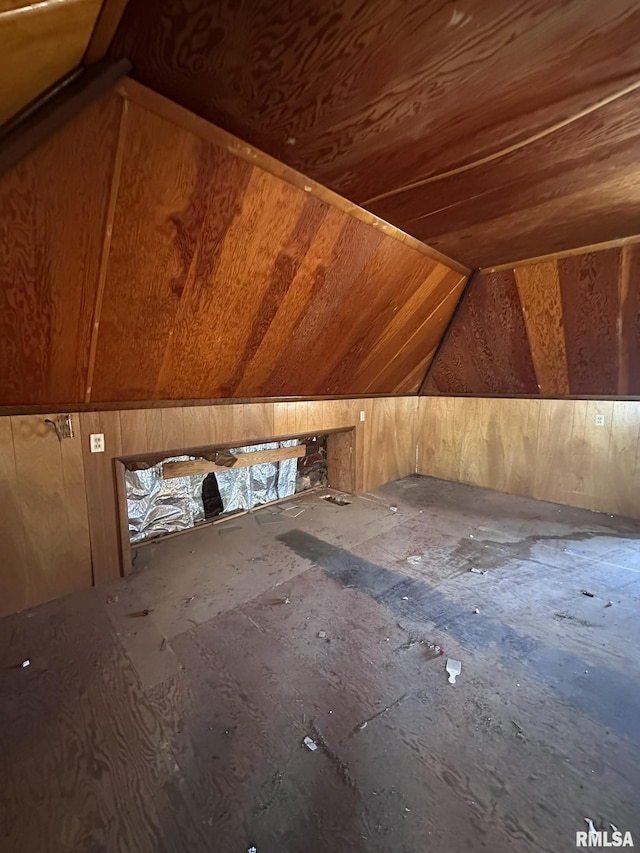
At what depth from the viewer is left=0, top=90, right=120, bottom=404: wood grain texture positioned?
1.22 metres

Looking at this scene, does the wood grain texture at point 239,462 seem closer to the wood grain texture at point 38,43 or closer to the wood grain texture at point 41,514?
the wood grain texture at point 41,514

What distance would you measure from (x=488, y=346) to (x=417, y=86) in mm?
2918

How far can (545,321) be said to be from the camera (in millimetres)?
3086

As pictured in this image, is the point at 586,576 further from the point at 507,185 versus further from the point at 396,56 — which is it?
the point at 396,56

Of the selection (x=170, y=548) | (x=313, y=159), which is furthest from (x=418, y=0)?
(x=170, y=548)

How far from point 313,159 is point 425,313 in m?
2.02

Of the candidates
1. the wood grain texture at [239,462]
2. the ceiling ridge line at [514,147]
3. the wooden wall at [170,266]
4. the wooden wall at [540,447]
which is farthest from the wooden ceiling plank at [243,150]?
the wooden wall at [540,447]

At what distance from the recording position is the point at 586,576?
239cm

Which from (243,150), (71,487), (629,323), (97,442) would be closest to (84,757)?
(71,487)

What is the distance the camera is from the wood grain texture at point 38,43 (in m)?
0.82

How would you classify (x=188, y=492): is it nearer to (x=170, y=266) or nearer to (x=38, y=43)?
(x=170, y=266)

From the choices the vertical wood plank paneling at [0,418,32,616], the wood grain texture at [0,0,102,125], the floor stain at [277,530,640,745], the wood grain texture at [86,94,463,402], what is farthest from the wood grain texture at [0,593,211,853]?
the wood grain texture at [0,0,102,125]

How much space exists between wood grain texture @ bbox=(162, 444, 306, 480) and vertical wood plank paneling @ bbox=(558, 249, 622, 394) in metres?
2.70

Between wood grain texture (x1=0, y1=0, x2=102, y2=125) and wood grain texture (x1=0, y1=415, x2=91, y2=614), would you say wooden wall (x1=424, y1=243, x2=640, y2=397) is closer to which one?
wood grain texture (x1=0, y1=0, x2=102, y2=125)
